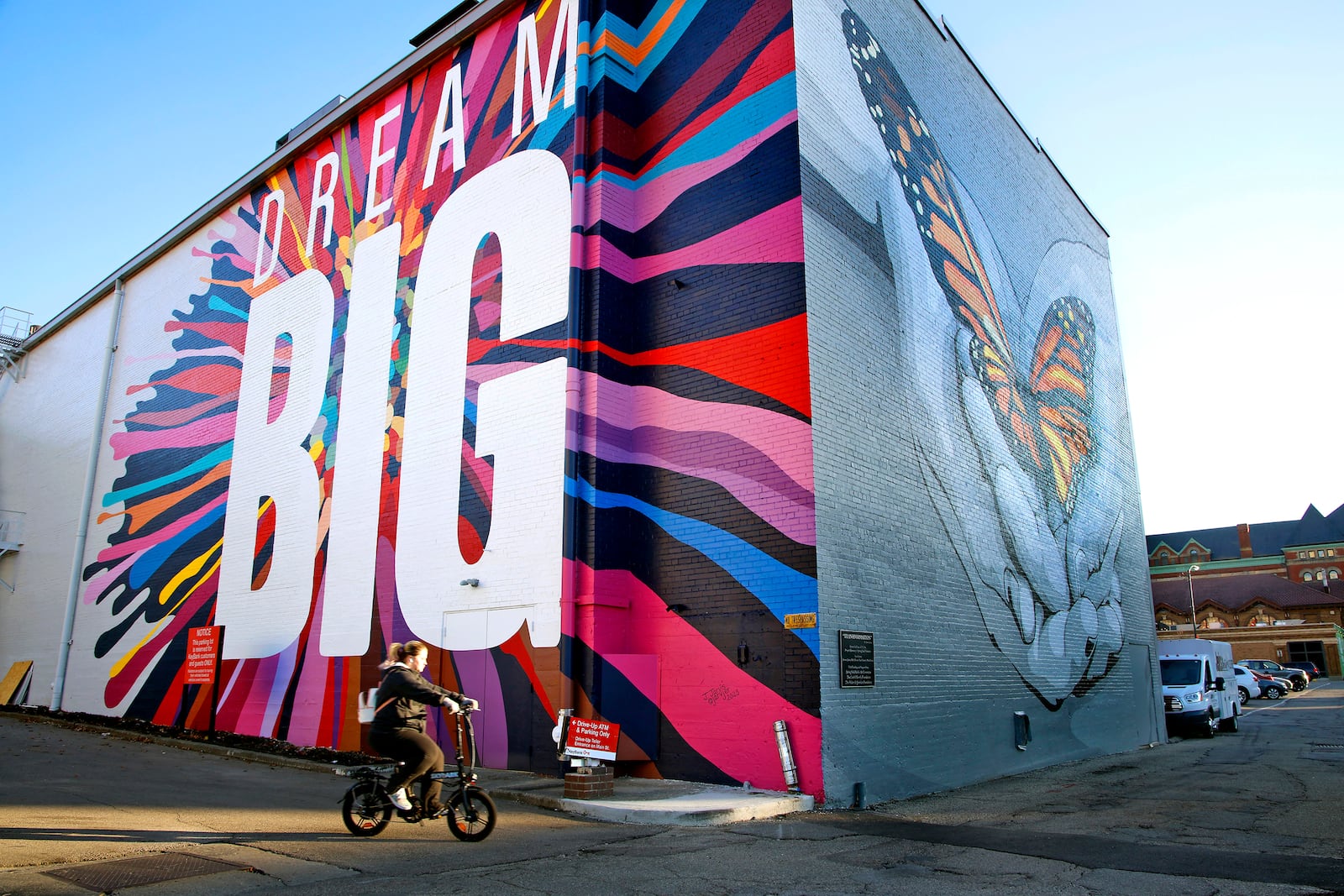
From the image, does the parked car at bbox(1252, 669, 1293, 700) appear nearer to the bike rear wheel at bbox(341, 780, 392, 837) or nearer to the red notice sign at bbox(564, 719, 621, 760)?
the red notice sign at bbox(564, 719, 621, 760)

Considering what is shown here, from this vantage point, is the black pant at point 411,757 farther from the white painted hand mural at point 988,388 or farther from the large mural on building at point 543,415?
the white painted hand mural at point 988,388

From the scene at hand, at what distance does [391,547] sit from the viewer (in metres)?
15.5

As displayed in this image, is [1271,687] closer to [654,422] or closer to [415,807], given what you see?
[654,422]

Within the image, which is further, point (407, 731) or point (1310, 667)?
point (1310, 667)

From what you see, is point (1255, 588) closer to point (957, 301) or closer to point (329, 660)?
point (957, 301)

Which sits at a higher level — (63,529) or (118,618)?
(63,529)

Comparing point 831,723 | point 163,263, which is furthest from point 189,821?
point 163,263

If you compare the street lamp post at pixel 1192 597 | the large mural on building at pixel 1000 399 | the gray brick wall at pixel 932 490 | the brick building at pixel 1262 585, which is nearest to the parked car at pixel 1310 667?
the brick building at pixel 1262 585

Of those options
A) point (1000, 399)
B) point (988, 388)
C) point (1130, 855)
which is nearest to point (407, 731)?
point (1130, 855)

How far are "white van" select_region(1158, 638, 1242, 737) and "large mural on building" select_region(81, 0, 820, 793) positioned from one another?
699 inches

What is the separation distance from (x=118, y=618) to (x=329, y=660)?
9.21 m

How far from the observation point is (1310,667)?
65375 mm

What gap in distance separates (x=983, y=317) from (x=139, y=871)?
15.8 metres

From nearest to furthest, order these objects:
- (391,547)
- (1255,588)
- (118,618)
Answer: (391,547)
(118,618)
(1255,588)
